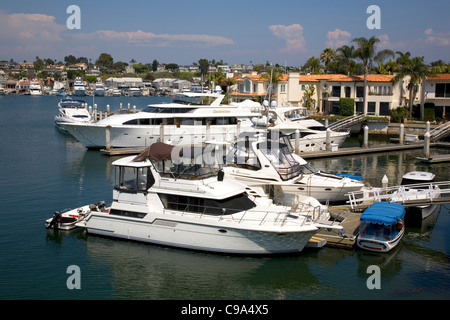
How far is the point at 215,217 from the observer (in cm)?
1722

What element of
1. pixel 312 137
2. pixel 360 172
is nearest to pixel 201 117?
pixel 312 137

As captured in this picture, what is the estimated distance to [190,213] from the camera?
17609 mm

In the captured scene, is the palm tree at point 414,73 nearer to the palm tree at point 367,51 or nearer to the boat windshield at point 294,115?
the palm tree at point 367,51

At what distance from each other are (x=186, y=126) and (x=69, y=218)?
21.4 metres

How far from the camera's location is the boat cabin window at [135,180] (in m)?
A: 18.5

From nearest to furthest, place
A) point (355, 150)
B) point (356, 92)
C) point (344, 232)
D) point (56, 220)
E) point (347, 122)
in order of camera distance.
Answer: point (344, 232) < point (56, 220) < point (355, 150) < point (347, 122) < point (356, 92)

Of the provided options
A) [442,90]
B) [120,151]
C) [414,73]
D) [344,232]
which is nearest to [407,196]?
[344,232]

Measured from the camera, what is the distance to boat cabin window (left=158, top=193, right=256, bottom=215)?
17406 millimetres

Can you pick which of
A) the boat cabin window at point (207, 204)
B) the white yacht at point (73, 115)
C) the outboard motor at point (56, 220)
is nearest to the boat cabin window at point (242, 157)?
the boat cabin window at point (207, 204)

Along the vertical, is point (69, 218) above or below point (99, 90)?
below

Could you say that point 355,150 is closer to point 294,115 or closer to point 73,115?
point 294,115
